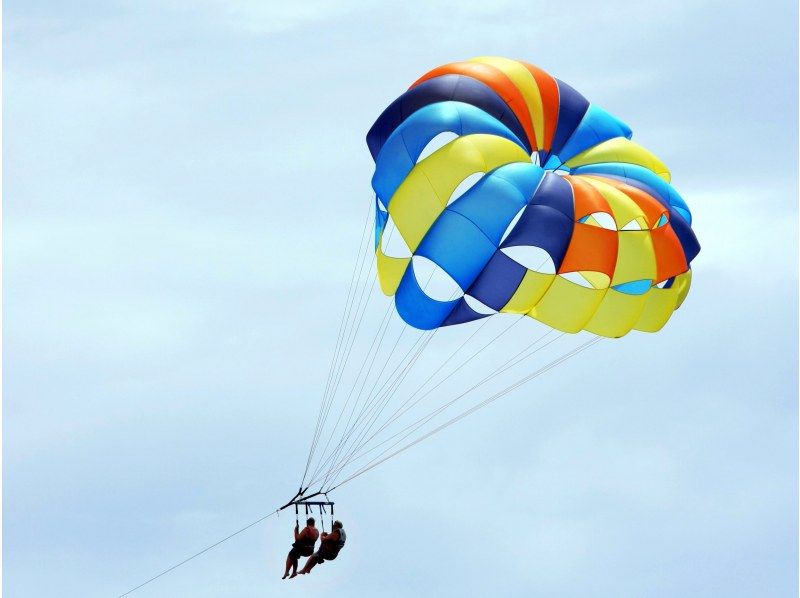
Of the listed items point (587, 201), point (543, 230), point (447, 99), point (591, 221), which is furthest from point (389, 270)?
point (591, 221)

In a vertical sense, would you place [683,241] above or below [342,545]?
above

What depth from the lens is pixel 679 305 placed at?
3203cm

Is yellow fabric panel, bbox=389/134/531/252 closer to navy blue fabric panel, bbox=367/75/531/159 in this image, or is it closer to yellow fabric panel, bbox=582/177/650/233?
navy blue fabric panel, bbox=367/75/531/159

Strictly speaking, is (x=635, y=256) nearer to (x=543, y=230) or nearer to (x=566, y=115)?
(x=543, y=230)

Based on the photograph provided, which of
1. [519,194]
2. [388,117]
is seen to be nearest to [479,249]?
[519,194]

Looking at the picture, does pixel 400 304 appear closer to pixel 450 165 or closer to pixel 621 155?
pixel 450 165

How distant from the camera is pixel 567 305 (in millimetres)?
30578

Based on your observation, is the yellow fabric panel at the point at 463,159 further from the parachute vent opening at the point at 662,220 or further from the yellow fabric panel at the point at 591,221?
the parachute vent opening at the point at 662,220

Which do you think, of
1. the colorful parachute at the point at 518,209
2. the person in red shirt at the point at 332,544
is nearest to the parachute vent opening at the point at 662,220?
the colorful parachute at the point at 518,209

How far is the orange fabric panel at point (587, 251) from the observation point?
30016 millimetres

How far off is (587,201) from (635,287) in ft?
6.37

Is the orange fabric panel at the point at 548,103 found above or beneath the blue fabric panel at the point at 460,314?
above

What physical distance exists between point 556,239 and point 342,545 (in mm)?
5438

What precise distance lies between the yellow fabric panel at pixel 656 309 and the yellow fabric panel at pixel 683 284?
0.48ft
